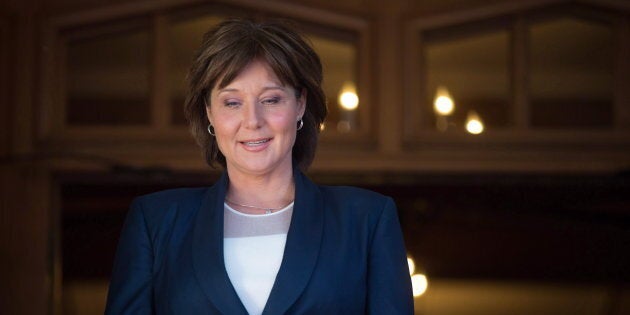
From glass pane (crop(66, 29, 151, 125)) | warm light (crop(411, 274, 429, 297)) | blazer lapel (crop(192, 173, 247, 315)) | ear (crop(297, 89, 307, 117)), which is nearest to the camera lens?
blazer lapel (crop(192, 173, 247, 315))

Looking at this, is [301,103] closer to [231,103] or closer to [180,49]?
[231,103]

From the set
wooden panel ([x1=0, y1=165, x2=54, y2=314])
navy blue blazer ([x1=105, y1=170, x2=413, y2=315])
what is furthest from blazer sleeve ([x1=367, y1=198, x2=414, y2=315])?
wooden panel ([x1=0, y1=165, x2=54, y2=314])

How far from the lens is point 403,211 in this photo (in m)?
3.42

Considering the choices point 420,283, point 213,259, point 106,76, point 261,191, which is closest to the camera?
point 213,259

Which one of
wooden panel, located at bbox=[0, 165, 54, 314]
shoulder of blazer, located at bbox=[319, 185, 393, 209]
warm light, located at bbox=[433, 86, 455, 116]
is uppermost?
warm light, located at bbox=[433, 86, 455, 116]

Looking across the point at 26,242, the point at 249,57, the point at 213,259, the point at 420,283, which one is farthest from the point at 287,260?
the point at 420,283

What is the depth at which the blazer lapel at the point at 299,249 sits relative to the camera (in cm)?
187

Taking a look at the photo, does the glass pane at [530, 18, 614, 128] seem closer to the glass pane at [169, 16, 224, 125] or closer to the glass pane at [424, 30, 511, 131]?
the glass pane at [424, 30, 511, 131]

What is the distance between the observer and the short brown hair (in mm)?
1904

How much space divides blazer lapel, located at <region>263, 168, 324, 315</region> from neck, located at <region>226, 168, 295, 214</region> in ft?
0.08

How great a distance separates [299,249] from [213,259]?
143 mm

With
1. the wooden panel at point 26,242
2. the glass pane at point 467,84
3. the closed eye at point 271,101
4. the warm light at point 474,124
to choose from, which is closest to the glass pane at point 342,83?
the glass pane at point 467,84

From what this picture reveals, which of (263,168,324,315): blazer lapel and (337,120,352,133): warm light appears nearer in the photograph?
(263,168,324,315): blazer lapel

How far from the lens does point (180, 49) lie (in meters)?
3.31
